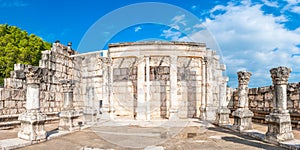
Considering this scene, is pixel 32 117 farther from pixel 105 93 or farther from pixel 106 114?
pixel 105 93

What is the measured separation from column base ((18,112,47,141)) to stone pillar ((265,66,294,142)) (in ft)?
26.0

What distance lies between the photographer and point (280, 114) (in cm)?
829

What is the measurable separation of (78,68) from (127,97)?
13.7 feet

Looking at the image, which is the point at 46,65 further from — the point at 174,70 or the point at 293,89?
the point at 293,89

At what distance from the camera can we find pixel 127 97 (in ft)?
54.9

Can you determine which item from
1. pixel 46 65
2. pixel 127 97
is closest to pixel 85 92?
pixel 127 97

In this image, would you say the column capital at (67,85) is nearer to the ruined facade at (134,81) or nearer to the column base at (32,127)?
the ruined facade at (134,81)

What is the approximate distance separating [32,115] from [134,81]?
9.12 m

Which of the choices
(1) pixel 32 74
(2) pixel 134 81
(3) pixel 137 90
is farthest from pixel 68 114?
(2) pixel 134 81

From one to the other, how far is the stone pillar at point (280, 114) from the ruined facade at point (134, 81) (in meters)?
5.93

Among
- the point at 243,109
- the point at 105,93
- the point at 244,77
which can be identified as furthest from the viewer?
the point at 105,93

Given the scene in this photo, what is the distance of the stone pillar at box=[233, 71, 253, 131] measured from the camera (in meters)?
10.8

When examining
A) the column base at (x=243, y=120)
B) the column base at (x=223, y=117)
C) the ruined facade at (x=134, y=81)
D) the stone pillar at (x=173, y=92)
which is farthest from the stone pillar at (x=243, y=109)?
the stone pillar at (x=173, y=92)

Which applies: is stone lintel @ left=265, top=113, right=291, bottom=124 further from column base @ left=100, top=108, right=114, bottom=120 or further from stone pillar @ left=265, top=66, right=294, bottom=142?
column base @ left=100, top=108, right=114, bottom=120
